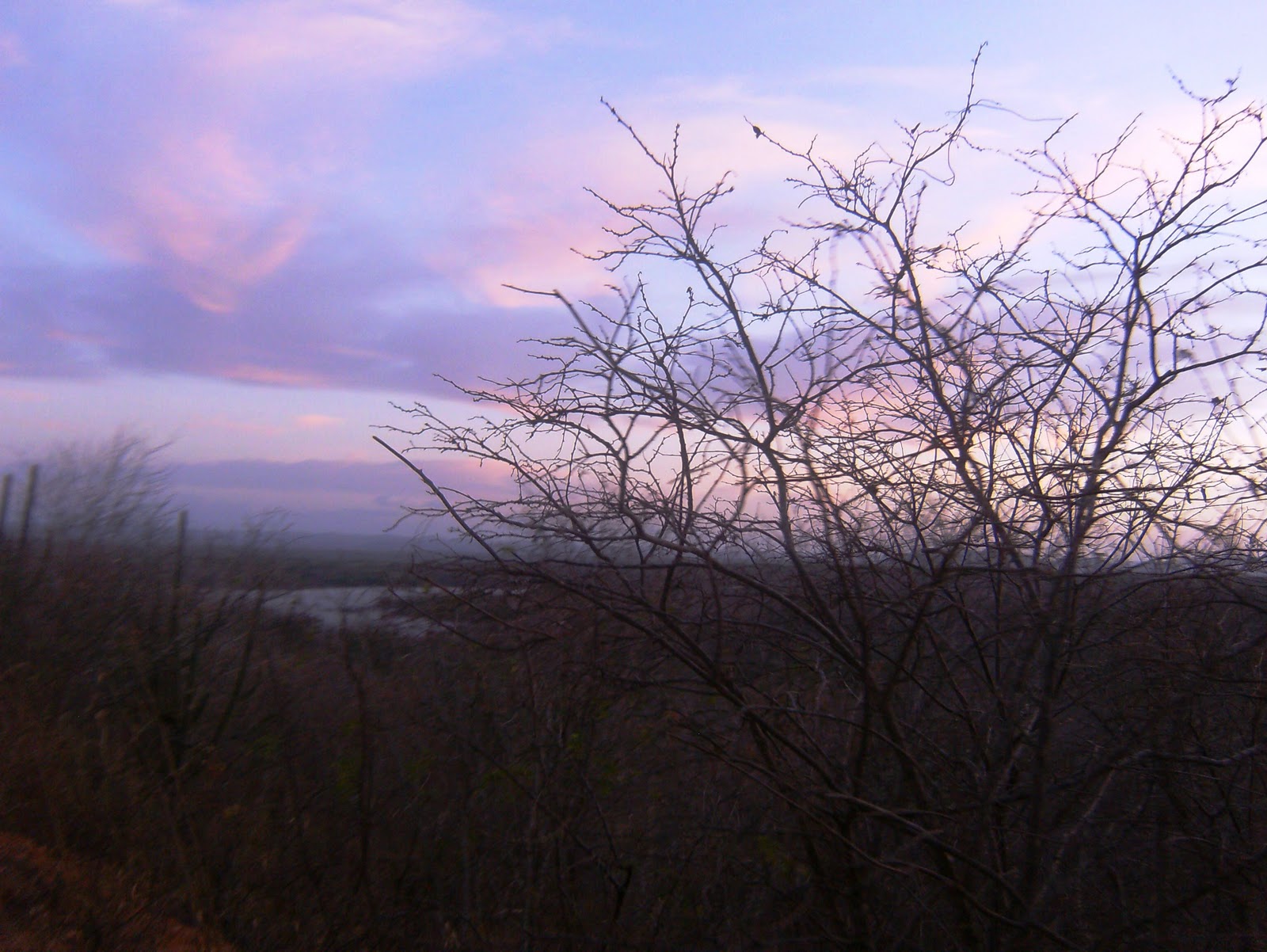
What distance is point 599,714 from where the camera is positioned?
4.91m

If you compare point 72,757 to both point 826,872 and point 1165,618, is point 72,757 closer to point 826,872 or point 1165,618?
point 826,872

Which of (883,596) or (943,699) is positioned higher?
(883,596)

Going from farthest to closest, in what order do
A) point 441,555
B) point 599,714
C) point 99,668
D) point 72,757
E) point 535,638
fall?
point 99,668 < point 72,757 < point 599,714 < point 441,555 < point 535,638

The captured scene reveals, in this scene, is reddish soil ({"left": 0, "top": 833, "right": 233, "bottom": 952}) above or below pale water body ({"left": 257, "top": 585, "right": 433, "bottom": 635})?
below

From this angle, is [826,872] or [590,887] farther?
[590,887]

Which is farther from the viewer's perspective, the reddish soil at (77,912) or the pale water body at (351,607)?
the pale water body at (351,607)

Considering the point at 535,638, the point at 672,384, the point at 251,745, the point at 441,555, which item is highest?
the point at 672,384

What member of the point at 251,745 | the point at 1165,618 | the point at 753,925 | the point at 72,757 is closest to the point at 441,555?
the point at 753,925

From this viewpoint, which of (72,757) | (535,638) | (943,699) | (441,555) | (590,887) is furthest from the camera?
(72,757)

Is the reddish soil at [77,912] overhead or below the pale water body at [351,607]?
below

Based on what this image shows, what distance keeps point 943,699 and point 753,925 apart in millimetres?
1311

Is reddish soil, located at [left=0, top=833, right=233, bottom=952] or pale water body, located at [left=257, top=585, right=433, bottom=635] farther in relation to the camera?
pale water body, located at [left=257, top=585, right=433, bottom=635]

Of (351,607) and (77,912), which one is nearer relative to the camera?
(77,912)

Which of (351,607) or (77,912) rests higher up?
(351,607)
